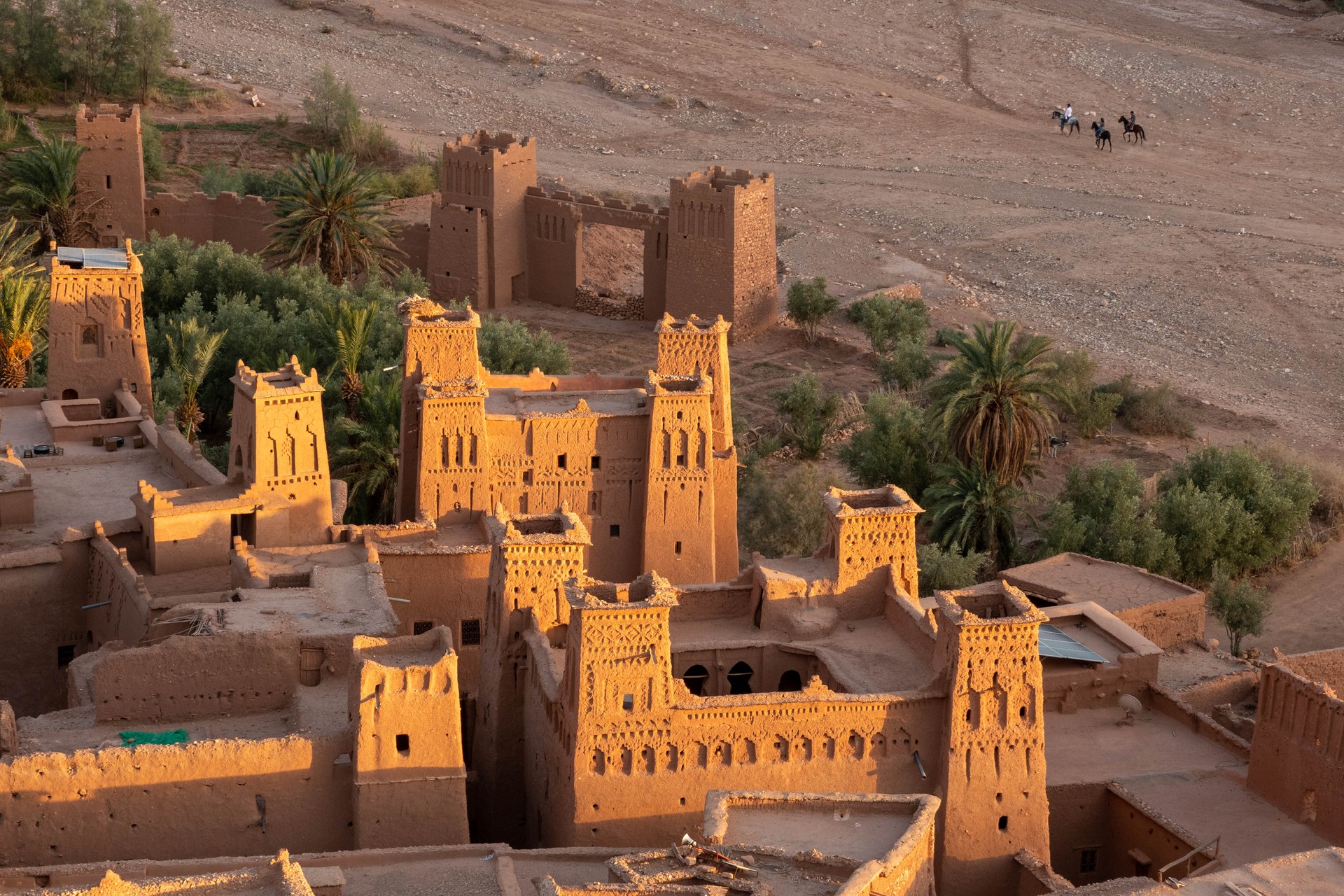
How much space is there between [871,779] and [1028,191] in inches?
1863

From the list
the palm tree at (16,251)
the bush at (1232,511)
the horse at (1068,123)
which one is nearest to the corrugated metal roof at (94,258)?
the palm tree at (16,251)

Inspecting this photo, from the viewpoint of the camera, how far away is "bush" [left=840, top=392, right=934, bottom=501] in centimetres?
4603

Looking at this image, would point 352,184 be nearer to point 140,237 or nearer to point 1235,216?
point 140,237

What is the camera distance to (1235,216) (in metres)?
70.9

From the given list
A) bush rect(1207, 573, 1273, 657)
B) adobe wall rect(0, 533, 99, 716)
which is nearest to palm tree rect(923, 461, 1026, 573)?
bush rect(1207, 573, 1273, 657)

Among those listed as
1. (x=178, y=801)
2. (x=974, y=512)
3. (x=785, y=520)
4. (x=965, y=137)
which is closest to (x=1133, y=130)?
(x=965, y=137)

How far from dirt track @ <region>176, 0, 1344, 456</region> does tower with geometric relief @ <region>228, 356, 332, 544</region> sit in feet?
93.0

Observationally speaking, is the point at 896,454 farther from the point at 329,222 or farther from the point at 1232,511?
the point at 329,222

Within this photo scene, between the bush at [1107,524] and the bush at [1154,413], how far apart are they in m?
6.54

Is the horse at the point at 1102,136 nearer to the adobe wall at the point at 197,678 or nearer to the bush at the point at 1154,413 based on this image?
the bush at the point at 1154,413

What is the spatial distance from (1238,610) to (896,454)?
8.75 m

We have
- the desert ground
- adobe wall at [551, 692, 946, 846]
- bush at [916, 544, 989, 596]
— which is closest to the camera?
adobe wall at [551, 692, 946, 846]

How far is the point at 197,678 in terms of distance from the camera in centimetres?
2852

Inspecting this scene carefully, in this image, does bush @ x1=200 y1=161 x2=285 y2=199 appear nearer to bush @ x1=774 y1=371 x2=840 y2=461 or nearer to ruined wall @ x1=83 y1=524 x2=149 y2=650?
bush @ x1=774 y1=371 x2=840 y2=461
